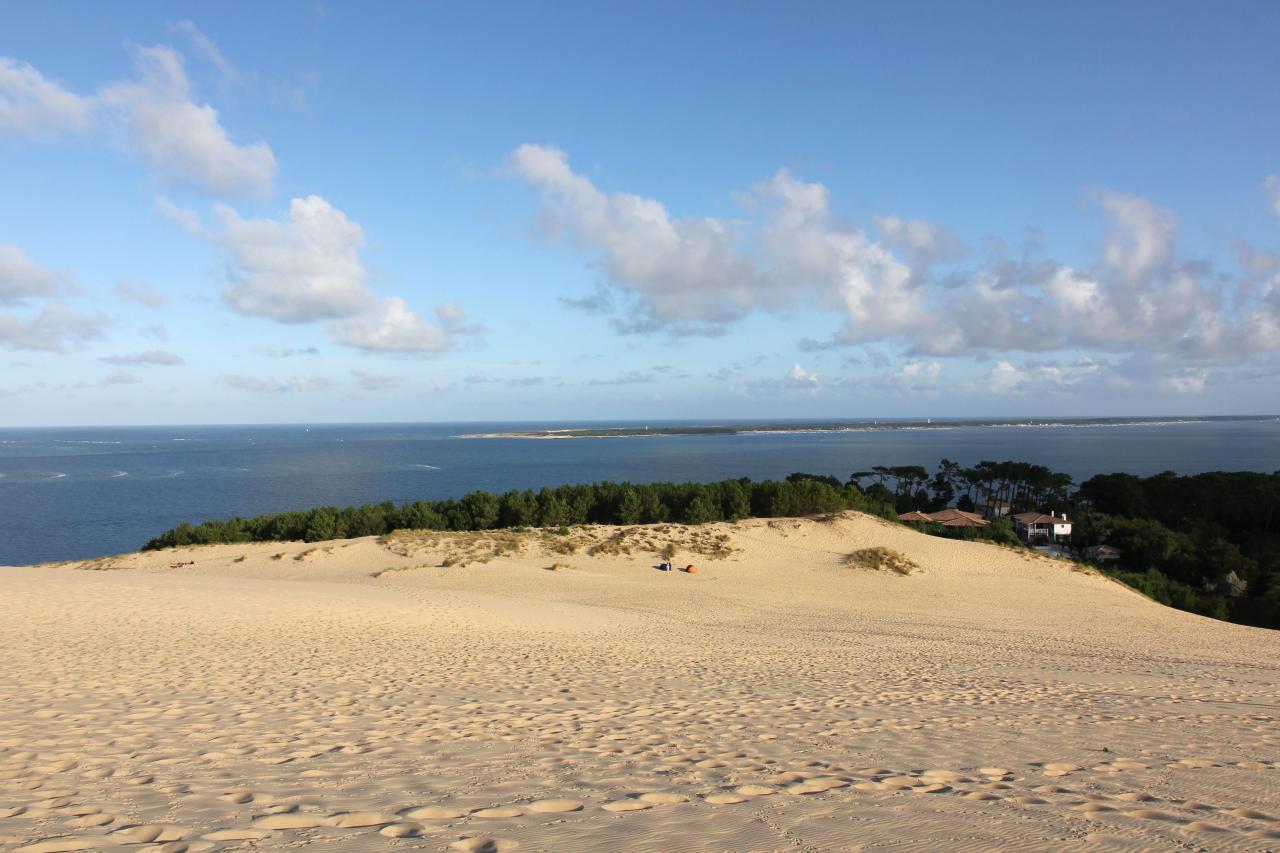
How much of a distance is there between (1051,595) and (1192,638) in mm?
7118

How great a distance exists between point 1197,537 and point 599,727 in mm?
41222

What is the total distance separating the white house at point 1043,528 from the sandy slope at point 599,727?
25495 mm

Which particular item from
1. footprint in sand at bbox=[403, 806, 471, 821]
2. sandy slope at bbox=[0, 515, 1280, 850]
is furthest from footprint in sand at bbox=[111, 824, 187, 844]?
footprint in sand at bbox=[403, 806, 471, 821]

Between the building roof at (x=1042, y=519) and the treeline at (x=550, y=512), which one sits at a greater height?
the treeline at (x=550, y=512)

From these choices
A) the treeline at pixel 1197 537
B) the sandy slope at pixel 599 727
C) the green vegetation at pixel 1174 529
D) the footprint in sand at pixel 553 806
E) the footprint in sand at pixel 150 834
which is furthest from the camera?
the green vegetation at pixel 1174 529

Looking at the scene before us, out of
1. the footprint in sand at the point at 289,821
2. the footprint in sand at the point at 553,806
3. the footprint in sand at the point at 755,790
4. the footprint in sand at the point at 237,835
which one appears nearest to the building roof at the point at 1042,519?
the footprint in sand at the point at 755,790

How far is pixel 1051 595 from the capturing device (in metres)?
25.3

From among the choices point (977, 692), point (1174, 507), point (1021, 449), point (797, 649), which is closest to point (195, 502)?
point (797, 649)

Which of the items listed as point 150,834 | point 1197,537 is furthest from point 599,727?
point 1197,537

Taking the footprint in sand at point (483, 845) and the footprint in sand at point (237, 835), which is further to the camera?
the footprint in sand at point (237, 835)

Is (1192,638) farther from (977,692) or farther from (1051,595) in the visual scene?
(977,692)

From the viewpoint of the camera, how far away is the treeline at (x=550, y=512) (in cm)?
3328

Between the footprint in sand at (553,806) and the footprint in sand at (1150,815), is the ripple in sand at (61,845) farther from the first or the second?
the footprint in sand at (1150,815)

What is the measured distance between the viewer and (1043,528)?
45.4 metres
